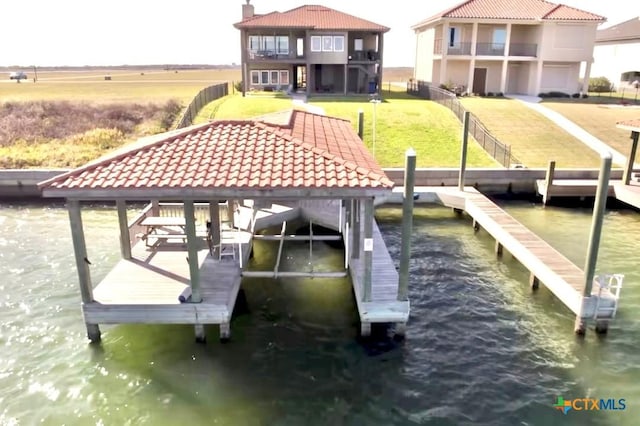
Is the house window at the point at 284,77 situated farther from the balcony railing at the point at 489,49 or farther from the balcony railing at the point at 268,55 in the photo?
the balcony railing at the point at 489,49

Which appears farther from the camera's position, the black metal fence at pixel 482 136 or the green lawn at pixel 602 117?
the green lawn at pixel 602 117

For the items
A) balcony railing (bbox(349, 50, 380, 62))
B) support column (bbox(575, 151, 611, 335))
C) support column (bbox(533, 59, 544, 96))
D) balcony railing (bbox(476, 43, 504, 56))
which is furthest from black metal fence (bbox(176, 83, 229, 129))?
support column (bbox(533, 59, 544, 96))

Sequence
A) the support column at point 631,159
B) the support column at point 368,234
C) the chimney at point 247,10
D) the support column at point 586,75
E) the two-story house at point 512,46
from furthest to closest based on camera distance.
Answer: the chimney at point 247,10 < the support column at point 586,75 < the two-story house at point 512,46 < the support column at point 631,159 < the support column at point 368,234

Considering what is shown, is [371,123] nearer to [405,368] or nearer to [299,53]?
[299,53]

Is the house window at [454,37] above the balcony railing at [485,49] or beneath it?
above

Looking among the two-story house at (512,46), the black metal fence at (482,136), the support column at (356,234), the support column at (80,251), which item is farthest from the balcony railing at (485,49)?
the support column at (80,251)

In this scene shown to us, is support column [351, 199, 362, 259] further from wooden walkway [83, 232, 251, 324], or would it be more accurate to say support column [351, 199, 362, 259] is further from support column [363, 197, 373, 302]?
wooden walkway [83, 232, 251, 324]
